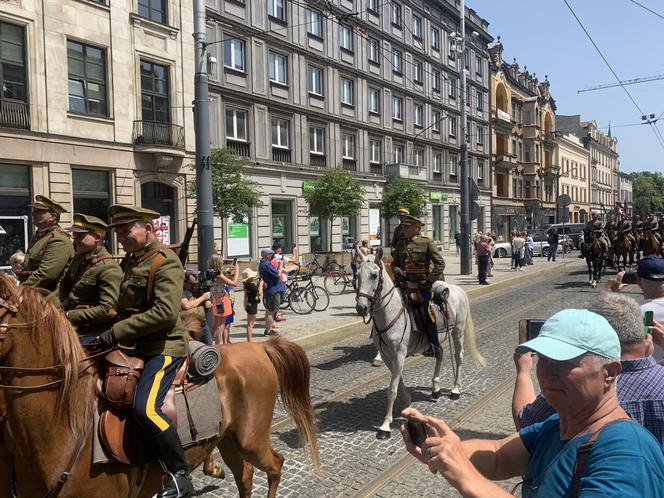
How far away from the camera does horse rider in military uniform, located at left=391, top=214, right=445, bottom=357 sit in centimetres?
694

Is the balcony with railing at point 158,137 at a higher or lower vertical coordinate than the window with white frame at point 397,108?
lower

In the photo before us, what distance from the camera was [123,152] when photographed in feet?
61.6

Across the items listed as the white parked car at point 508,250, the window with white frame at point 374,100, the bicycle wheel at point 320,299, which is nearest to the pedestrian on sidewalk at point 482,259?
the bicycle wheel at point 320,299

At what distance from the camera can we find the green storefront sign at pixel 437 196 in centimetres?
3847

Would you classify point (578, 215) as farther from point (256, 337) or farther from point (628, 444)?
point (628, 444)

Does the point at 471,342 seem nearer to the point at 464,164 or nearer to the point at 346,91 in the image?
the point at 464,164

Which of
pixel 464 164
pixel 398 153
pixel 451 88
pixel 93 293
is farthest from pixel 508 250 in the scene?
pixel 93 293

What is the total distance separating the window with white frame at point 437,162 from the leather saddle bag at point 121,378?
3780 cm

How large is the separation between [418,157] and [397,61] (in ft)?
23.0

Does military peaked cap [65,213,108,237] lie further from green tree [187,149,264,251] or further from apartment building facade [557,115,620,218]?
apartment building facade [557,115,620,218]

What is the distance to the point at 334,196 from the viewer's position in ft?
77.1

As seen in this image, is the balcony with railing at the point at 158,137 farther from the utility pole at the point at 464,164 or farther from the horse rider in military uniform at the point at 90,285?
the horse rider in military uniform at the point at 90,285

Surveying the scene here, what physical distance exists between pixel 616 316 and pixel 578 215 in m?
78.8

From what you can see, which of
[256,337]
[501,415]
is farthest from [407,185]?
[501,415]
